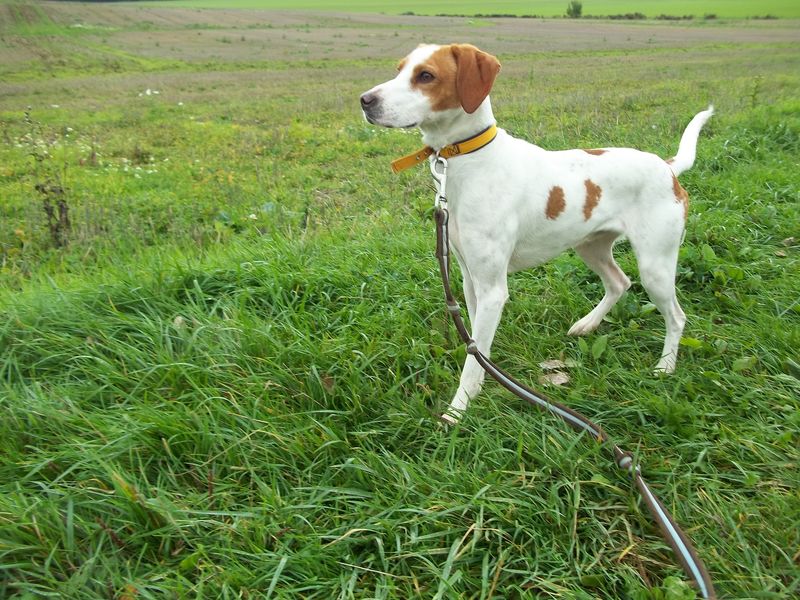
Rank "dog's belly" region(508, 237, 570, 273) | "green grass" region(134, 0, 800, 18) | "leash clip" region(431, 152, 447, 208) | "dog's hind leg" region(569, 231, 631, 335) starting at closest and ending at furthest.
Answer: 1. "leash clip" region(431, 152, 447, 208)
2. "dog's belly" region(508, 237, 570, 273)
3. "dog's hind leg" region(569, 231, 631, 335)
4. "green grass" region(134, 0, 800, 18)

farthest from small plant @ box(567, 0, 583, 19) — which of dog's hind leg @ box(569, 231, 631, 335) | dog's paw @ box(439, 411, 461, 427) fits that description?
dog's paw @ box(439, 411, 461, 427)

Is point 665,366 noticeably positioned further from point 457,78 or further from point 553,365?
point 457,78

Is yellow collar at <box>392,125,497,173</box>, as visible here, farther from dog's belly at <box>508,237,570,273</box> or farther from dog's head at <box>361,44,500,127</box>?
dog's belly at <box>508,237,570,273</box>

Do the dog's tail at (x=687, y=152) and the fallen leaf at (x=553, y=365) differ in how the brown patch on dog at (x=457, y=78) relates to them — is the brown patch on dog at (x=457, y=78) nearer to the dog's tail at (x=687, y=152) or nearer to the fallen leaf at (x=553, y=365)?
the dog's tail at (x=687, y=152)

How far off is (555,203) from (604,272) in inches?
34.3

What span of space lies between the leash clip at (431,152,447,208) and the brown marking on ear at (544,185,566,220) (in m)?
0.58

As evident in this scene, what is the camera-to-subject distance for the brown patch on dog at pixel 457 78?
272 centimetres

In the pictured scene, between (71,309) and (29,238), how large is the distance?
2.24 metres

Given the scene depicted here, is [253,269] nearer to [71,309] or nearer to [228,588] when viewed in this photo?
[71,309]

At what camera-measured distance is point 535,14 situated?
60.3 meters

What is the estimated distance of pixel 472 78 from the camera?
2.72m

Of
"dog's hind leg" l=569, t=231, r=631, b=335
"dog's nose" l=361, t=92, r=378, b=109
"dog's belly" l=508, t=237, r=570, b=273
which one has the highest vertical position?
"dog's nose" l=361, t=92, r=378, b=109

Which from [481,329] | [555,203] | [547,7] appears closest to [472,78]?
[555,203]

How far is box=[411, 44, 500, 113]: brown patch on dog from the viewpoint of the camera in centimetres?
272
